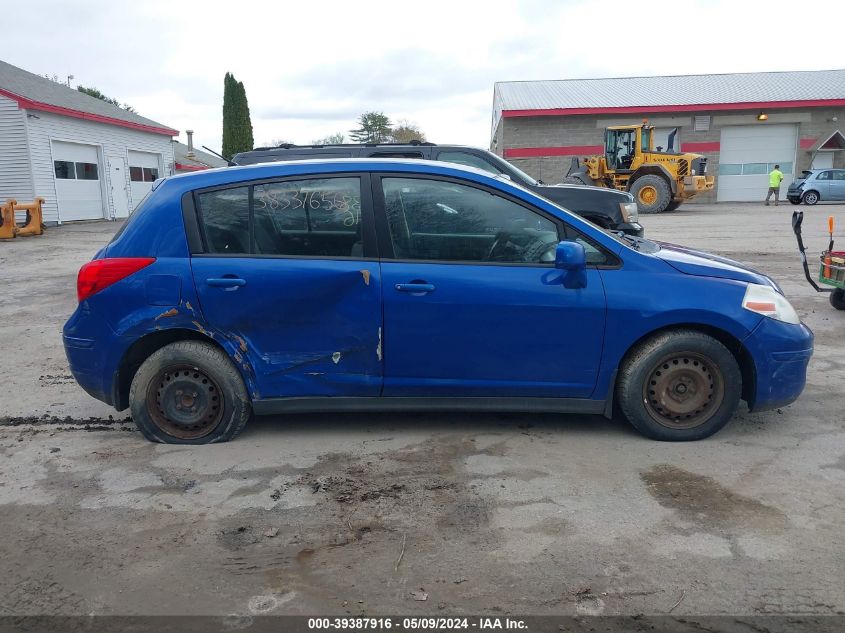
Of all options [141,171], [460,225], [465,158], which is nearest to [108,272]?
[460,225]

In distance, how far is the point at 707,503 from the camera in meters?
3.38

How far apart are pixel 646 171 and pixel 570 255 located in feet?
70.0

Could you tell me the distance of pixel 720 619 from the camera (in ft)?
8.21

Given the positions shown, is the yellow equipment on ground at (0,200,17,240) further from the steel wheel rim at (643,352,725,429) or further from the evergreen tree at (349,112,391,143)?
the evergreen tree at (349,112,391,143)

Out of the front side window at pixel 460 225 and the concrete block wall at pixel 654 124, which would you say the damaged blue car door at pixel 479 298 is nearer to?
→ the front side window at pixel 460 225

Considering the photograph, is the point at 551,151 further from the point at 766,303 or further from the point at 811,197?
the point at 766,303

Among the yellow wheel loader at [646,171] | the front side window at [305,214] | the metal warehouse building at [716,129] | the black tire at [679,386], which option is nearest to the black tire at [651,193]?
the yellow wheel loader at [646,171]

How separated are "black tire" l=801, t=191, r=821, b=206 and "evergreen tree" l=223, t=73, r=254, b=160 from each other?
33.0 metres

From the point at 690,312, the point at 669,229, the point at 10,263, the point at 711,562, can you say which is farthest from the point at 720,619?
the point at 669,229

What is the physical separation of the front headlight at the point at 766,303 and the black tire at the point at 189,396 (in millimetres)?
3036

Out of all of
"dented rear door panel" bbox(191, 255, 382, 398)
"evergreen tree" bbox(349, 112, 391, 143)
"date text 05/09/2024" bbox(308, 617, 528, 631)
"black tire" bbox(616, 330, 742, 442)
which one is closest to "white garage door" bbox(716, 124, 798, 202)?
"black tire" bbox(616, 330, 742, 442)

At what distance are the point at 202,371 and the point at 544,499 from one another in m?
2.14

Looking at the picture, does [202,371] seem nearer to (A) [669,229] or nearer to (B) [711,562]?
(B) [711,562]

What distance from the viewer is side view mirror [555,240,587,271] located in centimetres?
387
